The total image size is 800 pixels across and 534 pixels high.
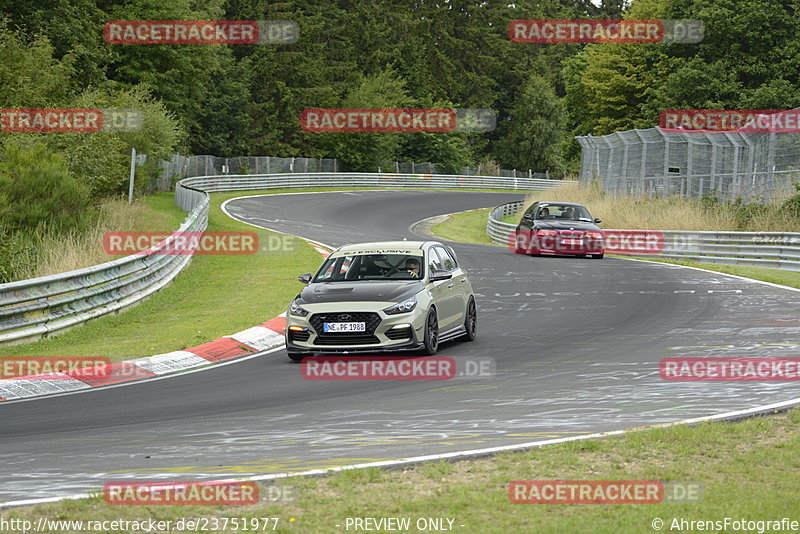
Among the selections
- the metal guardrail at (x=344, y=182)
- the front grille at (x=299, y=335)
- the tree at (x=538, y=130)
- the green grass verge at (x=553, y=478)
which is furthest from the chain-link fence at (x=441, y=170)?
the green grass verge at (x=553, y=478)

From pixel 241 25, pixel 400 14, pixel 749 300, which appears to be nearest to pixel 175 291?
pixel 749 300

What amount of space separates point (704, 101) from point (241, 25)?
47014 mm

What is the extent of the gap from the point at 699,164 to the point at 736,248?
26.9 feet

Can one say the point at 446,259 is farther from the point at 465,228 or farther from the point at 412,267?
the point at 465,228

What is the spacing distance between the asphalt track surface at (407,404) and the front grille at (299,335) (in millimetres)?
355

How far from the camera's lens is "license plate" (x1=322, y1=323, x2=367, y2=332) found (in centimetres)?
1298

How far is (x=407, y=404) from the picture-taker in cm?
1012

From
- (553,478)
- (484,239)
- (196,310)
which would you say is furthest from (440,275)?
(484,239)

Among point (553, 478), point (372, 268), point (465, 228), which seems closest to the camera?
point (553, 478)

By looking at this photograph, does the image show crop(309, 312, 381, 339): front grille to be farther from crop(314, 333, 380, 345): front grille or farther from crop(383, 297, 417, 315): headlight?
crop(383, 297, 417, 315): headlight

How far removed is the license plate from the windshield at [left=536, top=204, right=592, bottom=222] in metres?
19.0

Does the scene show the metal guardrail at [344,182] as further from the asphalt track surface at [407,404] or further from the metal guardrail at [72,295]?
the asphalt track surface at [407,404]

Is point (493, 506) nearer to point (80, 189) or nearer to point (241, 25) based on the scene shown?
point (80, 189)

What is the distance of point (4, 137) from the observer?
32.1 m
